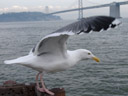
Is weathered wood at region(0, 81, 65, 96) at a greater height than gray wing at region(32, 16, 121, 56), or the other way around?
gray wing at region(32, 16, 121, 56)

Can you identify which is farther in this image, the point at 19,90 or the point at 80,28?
the point at 19,90

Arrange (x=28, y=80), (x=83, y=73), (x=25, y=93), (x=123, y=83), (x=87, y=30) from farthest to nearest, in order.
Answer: (x=83, y=73)
(x=28, y=80)
(x=123, y=83)
(x=25, y=93)
(x=87, y=30)

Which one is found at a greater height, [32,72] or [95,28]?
[95,28]

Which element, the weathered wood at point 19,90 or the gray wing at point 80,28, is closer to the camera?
the gray wing at point 80,28

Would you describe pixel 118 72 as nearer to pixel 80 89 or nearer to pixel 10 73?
pixel 80 89

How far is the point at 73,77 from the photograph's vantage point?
830 centimetres

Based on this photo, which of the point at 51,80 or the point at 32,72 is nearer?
the point at 51,80

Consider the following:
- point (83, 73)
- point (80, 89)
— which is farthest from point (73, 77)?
point (80, 89)

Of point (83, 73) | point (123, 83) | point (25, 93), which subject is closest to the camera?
point (25, 93)

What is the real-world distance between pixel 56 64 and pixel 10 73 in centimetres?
595

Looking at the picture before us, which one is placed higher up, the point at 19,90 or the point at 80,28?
the point at 80,28

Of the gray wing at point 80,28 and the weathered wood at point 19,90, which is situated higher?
the gray wing at point 80,28

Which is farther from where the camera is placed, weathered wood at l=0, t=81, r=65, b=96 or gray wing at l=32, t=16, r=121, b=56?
weathered wood at l=0, t=81, r=65, b=96

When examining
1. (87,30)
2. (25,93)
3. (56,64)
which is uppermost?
(87,30)
